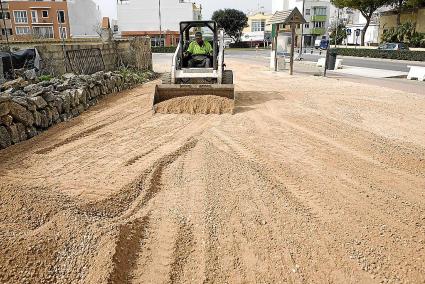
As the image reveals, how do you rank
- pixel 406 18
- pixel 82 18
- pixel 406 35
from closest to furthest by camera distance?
pixel 406 35 → pixel 406 18 → pixel 82 18

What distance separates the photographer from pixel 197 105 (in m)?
9.47

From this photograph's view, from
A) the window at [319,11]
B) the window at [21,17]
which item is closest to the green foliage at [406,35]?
the window at [319,11]

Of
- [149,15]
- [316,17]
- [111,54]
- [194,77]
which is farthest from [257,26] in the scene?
[194,77]

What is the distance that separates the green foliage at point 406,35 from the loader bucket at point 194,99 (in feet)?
121

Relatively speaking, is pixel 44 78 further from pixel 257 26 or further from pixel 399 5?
pixel 257 26

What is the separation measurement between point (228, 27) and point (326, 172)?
6763 centimetres

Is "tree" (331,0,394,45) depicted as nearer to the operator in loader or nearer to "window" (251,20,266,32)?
"window" (251,20,266,32)

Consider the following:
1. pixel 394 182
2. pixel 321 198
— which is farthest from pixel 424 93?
pixel 321 198

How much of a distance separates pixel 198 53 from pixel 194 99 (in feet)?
7.27

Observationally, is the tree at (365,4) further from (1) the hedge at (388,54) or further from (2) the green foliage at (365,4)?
(1) the hedge at (388,54)

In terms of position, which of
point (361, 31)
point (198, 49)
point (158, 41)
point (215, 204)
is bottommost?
point (215, 204)

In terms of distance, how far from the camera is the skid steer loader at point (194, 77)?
986 centimetres

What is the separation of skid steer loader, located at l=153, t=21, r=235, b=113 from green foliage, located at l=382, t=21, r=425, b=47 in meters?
35.3

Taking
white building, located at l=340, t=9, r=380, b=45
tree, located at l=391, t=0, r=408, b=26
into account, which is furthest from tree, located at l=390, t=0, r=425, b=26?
white building, located at l=340, t=9, r=380, b=45
